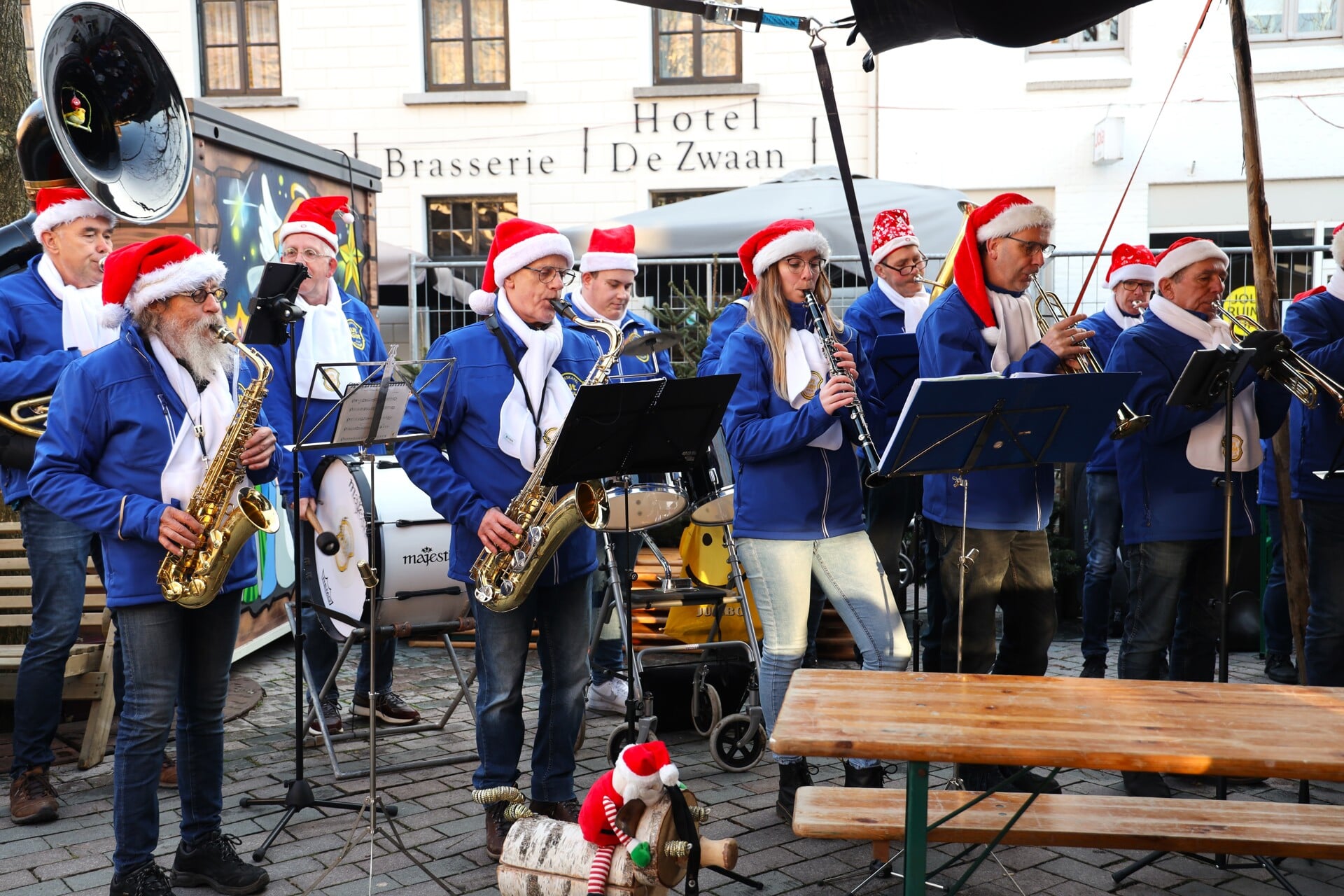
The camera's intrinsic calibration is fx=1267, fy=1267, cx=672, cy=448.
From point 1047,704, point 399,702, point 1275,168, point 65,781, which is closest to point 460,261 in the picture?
point 399,702

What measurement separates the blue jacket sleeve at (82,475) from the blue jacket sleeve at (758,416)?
1898mm

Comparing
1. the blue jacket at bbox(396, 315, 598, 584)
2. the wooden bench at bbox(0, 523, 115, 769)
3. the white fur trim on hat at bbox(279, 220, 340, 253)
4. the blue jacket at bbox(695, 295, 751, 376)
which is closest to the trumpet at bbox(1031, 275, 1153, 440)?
the blue jacket at bbox(695, 295, 751, 376)

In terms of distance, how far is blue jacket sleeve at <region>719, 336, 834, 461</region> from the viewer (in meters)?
4.31

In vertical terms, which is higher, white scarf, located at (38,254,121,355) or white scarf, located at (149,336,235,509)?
white scarf, located at (38,254,121,355)

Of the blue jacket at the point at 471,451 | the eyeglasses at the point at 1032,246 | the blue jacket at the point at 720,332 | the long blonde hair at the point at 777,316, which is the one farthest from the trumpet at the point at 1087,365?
the blue jacket at the point at 471,451

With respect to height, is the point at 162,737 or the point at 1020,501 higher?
the point at 1020,501

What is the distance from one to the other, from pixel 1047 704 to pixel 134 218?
4.01 meters

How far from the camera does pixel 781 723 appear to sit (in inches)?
115

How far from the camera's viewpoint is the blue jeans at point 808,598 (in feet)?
14.7

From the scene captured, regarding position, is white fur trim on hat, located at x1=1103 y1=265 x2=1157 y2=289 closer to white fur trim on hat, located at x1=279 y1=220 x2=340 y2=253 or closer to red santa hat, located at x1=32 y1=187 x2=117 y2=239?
white fur trim on hat, located at x1=279 y1=220 x2=340 y2=253

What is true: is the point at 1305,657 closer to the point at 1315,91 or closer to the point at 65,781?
the point at 65,781

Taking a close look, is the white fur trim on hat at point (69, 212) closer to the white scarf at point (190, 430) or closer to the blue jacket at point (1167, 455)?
the white scarf at point (190, 430)

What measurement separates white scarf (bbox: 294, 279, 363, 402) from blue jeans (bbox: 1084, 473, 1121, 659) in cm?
385

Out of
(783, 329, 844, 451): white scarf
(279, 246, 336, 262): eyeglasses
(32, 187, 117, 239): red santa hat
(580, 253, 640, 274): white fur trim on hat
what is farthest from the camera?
(580, 253, 640, 274): white fur trim on hat
